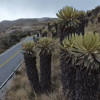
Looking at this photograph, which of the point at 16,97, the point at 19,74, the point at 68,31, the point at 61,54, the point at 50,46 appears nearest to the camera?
the point at 61,54

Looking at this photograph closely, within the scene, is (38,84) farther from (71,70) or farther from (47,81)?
(71,70)

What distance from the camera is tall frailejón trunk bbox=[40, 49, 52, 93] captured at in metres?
7.56

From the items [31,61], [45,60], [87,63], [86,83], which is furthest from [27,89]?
[87,63]

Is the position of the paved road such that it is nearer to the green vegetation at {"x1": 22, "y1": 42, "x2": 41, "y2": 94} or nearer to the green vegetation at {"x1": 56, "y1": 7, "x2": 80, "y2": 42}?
the green vegetation at {"x1": 22, "y1": 42, "x2": 41, "y2": 94}

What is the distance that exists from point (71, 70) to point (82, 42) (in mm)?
1853

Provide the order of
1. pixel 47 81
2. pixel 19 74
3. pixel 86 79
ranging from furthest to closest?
pixel 19 74, pixel 47 81, pixel 86 79

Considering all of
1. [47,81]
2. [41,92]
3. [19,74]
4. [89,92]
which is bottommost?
[19,74]

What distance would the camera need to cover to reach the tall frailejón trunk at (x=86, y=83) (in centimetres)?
365

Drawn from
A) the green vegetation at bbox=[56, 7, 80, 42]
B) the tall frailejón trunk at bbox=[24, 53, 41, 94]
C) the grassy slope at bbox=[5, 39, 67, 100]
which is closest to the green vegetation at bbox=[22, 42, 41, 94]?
the tall frailejón trunk at bbox=[24, 53, 41, 94]

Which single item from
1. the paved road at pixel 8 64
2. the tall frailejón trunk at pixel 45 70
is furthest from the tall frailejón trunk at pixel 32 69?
the paved road at pixel 8 64

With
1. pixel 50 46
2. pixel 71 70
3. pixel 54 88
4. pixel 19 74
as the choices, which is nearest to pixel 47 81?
pixel 54 88

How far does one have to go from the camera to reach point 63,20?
6184 mm

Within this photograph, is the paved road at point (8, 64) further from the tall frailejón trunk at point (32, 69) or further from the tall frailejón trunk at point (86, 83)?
the tall frailejón trunk at point (86, 83)

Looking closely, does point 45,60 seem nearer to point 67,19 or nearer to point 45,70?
point 45,70
